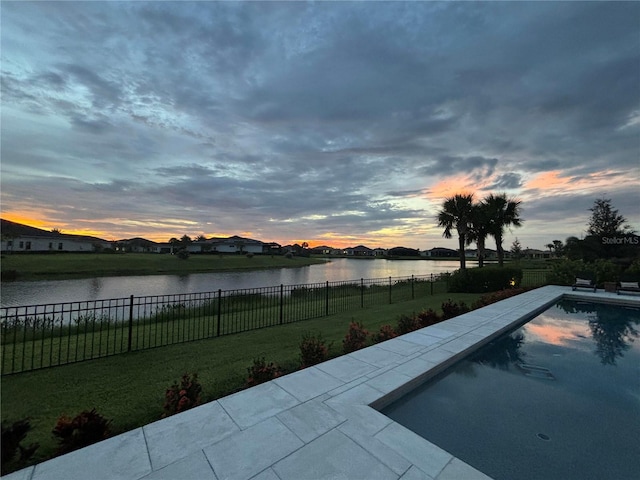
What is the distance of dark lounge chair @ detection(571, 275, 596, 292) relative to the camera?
53.5 feet

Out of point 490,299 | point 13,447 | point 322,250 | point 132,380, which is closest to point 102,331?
point 132,380

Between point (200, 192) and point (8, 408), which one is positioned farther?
point (200, 192)

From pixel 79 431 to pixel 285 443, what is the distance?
2117mm

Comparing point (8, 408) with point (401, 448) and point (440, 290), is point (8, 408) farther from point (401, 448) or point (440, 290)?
point (440, 290)

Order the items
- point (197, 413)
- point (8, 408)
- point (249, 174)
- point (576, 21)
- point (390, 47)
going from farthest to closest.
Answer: point (249, 174)
point (390, 47)
point (576, 21)
point (8, 408)
point (197, 413)

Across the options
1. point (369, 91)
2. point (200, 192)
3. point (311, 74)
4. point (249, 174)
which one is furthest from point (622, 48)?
point (200, 192)

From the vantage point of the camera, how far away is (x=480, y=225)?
22766mm

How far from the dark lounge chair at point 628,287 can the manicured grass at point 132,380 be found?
18.2 metres

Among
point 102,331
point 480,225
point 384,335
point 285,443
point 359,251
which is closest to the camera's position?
point 285,443

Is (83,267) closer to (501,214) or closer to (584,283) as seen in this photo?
(501,214)

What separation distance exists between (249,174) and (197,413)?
22.3 meters

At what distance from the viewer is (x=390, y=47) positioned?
32.9 feet

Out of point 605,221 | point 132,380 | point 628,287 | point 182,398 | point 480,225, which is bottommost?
point 132,380

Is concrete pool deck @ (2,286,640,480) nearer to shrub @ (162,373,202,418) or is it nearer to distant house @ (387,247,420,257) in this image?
shrub @ (162,373,202,418)
